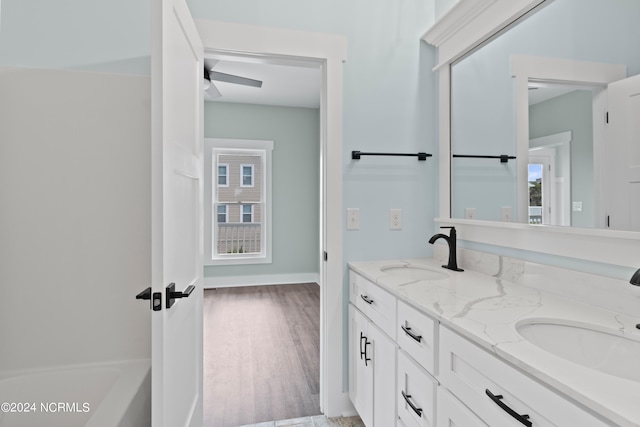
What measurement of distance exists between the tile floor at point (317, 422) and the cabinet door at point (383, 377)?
1.21 feet

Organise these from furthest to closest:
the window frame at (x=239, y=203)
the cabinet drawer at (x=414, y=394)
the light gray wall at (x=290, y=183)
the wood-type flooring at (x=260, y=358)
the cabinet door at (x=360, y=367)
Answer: the light gray wall at (x=290, y=183) → the window frame at (x=239, y=203) → the wood-type flooring at (x=260, y=358) → the cabinet door at (x=360, y=367) → the cabinet drawer at (x=414, y=394)

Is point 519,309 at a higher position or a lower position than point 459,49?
lower

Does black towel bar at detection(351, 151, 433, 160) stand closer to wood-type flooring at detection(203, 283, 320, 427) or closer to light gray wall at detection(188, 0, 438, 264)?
light gray wall at detection(188, 0, 438, 264)

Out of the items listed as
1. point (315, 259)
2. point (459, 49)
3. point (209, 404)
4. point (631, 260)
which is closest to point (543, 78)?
point (459, 49)

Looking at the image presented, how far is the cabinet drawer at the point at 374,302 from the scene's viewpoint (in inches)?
A: 56.9

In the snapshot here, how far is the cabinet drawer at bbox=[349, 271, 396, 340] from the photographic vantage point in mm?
1446

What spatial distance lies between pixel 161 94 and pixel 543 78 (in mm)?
1457

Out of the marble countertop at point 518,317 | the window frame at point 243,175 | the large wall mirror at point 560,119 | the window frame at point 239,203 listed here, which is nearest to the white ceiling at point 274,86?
the window frame at point 239,203

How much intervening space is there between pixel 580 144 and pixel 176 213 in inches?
58.8

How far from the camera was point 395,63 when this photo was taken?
208cm

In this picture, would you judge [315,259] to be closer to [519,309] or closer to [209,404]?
[209,404]

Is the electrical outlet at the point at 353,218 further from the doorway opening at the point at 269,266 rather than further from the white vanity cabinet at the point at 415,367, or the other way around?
the white vanity cabinet at the point at 415,367

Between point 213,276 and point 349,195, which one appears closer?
point 349,195

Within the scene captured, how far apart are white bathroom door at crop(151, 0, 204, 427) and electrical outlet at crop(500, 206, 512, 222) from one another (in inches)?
55.4
